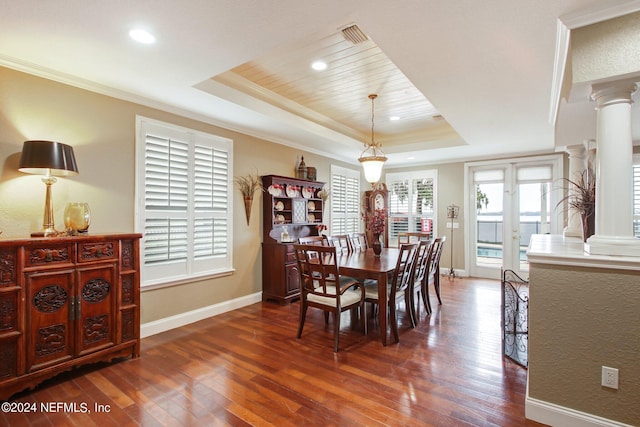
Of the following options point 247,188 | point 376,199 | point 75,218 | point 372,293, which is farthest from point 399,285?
point 376,199

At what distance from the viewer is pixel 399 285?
11.6 ft

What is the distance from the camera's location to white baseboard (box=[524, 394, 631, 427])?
1880 millimetres

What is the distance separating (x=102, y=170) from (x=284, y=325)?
8.50ft

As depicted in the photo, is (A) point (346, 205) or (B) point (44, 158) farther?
(A) point (346, 205)

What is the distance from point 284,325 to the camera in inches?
149

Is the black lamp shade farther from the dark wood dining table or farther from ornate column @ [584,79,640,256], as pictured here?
ornate column @ [584,79,640,256]

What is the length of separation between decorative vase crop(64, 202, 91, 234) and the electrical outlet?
3.96 m

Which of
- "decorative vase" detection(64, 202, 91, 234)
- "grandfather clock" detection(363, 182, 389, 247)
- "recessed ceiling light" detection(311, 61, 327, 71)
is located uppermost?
"recessed ceiling light" detection(311, 61, 327, 71)

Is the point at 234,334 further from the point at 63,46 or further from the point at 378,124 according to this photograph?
the point at 378,124

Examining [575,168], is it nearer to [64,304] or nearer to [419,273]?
[419,273]

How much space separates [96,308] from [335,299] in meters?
2.14

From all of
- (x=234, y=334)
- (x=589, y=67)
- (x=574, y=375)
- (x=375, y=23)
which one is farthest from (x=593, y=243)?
(x=234, y=334)

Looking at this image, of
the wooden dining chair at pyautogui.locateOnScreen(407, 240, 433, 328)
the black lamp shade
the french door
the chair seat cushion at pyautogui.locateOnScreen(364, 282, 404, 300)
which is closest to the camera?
the black lamp shade

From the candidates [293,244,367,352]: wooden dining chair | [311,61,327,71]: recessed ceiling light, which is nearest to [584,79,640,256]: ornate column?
[293,244,367,352]: wooden dining chair
